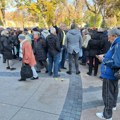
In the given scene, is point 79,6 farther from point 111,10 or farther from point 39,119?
→ point 39,119

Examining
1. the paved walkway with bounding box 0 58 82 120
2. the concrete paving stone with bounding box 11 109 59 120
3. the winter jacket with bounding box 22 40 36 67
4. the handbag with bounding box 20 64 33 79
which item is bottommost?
the concrete paving stone with bounding box 11 109 59 120

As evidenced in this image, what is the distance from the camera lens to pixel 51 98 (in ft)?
17.4

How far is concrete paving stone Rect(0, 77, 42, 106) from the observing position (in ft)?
17.1

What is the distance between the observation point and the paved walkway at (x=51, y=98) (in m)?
4.45

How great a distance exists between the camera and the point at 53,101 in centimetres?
513

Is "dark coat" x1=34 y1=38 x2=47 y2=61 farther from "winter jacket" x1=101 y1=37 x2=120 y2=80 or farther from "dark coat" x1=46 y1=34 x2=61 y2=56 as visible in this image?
"winter jacket" x1=101 y1=37 x2=120 y2=80

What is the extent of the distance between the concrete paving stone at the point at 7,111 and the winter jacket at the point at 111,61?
7.09ft

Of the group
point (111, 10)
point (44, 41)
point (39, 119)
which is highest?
point (111, 10)

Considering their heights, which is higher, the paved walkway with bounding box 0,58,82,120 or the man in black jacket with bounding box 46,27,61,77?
the man in black jacket with bounding box 46,27,61,77

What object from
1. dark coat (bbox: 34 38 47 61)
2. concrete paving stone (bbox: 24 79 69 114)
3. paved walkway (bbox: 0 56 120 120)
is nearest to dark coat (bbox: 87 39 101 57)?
paved walkway (bbox: 0 56 120 120)

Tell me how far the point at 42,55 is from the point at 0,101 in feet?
9.38

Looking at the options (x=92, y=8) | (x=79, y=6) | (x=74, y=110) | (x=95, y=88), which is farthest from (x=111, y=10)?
(x=74, y=110)

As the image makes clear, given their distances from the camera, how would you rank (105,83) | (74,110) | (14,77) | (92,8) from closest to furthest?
(105,83) → (74,110) → (14,77) → (92,8)

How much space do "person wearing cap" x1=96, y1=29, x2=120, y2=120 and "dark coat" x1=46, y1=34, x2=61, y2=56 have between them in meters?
3.00
